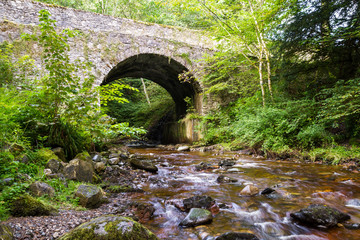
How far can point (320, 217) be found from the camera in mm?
1824

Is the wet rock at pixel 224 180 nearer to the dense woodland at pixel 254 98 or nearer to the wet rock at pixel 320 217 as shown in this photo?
the wet rock at pixel 320 217

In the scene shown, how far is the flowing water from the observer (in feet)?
5.89

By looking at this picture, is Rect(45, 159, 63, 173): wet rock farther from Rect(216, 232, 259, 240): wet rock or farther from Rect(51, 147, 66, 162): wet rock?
Rect(216, 232, 259, 240): wet rock

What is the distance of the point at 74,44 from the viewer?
7492mm

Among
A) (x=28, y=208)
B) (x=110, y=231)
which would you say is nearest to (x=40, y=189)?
(x=28, y=208)

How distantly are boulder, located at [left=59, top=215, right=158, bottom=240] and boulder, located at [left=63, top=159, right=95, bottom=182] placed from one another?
4.98 ft

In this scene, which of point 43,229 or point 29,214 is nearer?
point 43,229

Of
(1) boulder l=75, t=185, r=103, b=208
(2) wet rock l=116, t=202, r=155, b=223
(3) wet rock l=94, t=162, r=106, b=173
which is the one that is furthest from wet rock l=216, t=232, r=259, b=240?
(3) wet rock l=94, t=162, r=106, b=173

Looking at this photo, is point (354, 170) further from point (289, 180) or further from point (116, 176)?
point (116, 176)

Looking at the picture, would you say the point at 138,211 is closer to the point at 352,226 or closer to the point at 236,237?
the point at 236,237

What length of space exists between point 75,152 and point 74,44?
572cm

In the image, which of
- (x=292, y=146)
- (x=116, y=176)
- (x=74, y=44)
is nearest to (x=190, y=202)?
(x=116, y=176)

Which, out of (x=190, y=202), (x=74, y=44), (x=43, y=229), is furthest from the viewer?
(x=74, y=44)

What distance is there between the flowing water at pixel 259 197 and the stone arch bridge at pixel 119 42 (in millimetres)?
5582
